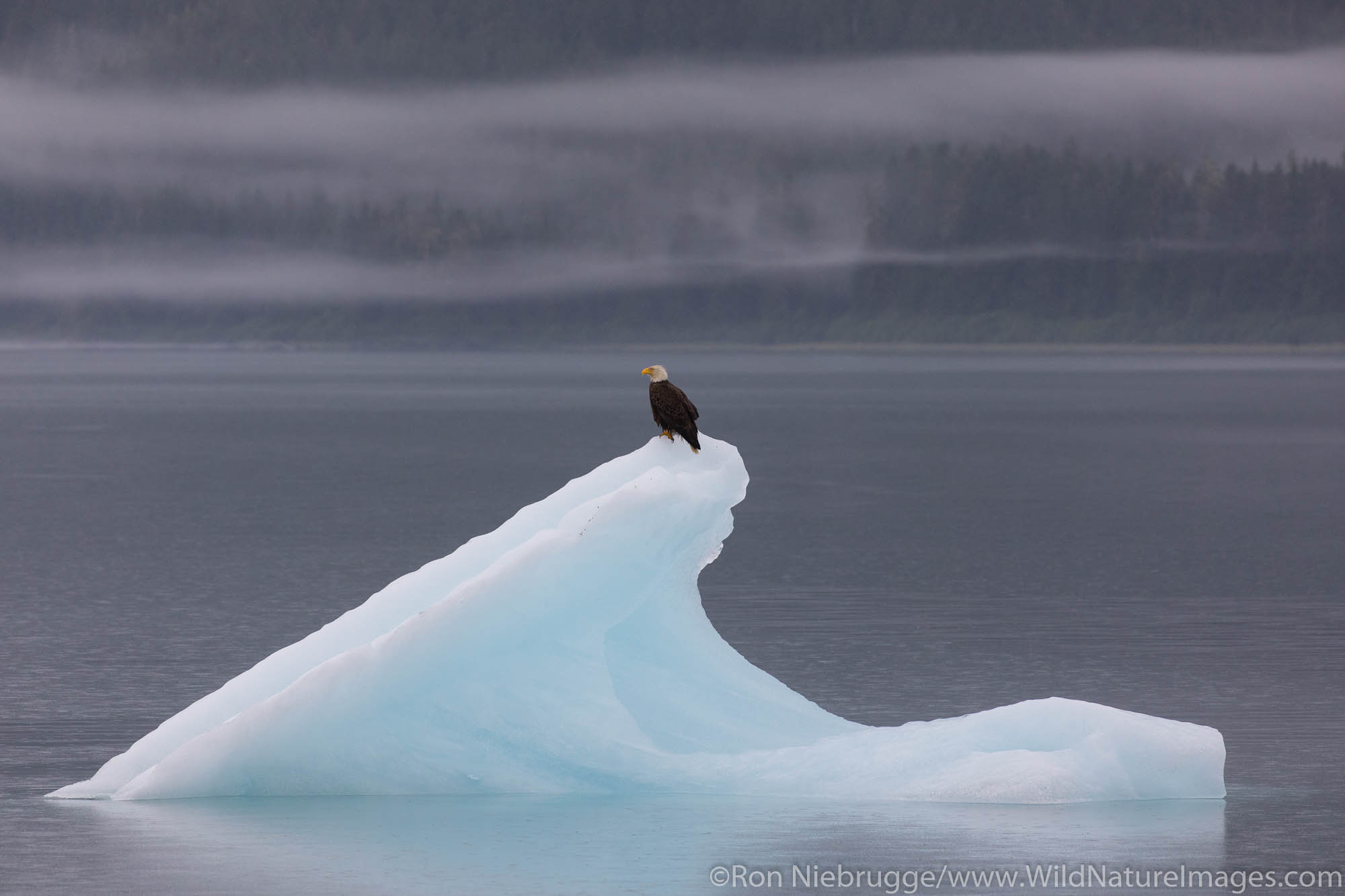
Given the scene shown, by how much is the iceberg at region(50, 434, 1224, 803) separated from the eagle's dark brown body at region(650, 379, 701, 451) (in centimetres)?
31

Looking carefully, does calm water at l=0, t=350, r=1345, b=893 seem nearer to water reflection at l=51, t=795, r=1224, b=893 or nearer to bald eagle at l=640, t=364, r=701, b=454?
water reflection at l=51, t=795, r=1224, b=893

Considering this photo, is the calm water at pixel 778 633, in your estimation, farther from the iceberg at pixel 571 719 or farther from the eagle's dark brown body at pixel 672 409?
the eagle's dark brown body at pixel 672 409

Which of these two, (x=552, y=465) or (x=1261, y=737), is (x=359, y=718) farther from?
(x=552, y=465)

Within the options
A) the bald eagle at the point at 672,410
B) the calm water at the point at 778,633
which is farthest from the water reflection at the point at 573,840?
the bald eagle at the point at 672,410

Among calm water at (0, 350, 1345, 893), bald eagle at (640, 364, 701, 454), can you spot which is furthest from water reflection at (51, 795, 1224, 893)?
bald eagle at (640, 364, 701, 454)

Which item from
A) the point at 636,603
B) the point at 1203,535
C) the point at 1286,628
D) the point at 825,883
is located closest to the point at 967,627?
the point at 1286,628

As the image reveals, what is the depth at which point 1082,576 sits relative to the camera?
111ft

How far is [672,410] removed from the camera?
49.1ft

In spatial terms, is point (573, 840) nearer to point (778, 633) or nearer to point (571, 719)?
point (571, 719)

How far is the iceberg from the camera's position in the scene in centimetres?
1399

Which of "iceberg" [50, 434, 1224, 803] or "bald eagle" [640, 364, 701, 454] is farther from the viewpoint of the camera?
"bald eagle" [640, 364, 701, 454]

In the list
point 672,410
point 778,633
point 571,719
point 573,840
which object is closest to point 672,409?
point 672,410

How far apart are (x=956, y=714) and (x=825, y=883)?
686cm

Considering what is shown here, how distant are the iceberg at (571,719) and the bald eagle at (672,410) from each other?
0.65 ft
